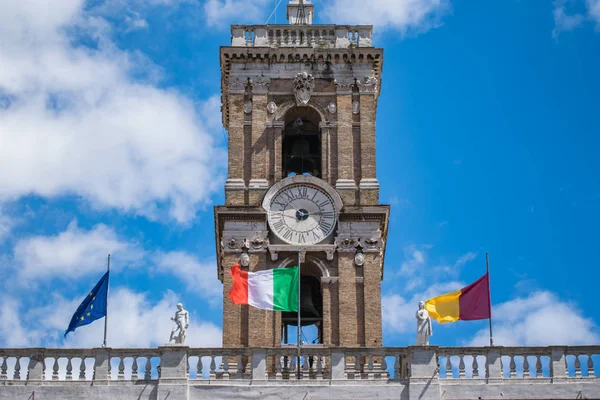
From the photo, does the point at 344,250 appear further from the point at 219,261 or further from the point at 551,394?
the point at 551,394

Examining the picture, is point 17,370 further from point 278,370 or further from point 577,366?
point 577,366

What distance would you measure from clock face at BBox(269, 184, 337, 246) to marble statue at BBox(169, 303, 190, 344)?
30.5 feet

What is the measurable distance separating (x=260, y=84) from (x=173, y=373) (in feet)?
54.1

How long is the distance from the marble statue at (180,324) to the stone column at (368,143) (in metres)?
11.6

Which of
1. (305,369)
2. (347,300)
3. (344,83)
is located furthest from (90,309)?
(344,83)

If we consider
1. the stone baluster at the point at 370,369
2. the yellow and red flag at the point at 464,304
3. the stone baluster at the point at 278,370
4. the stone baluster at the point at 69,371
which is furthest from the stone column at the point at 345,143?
the stone baluster at the point at 69,371

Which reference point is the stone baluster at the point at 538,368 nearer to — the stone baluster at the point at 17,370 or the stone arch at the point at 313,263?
the stone arch at the point at 313,263

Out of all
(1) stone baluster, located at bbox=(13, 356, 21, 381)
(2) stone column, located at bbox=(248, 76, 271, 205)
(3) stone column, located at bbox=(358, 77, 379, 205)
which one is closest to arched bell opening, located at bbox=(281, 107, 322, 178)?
(2) stone column, located at bbox=(248, 76, 271, 205)

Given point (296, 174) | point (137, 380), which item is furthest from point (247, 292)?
point (296, 174)

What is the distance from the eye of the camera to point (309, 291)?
64.3m

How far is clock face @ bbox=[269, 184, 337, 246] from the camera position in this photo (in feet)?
208

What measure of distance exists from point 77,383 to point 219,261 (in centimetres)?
1387

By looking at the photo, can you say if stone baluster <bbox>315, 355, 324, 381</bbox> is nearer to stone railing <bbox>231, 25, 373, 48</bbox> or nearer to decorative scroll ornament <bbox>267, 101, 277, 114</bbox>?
decorative scroll ornament <bbox>267, 101, 277, 114</bbox>

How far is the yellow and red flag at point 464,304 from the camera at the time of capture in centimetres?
5653
